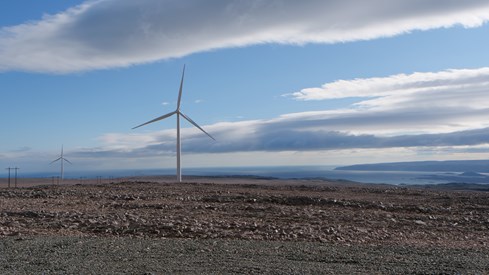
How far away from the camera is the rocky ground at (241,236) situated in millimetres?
13211

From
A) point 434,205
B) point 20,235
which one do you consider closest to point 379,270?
point 20,235

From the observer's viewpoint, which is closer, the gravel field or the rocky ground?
the gravel field

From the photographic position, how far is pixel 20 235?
17719mm

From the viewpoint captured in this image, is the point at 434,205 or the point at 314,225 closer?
the point at 314,225

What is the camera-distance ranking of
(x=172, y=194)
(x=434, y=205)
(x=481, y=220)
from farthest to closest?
(x=172, y=194)
(x=434, y=205)
(x=481, y=220)

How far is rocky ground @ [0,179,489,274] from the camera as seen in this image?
13.2 m

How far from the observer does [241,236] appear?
58.6 ft

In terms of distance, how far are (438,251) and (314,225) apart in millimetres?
5398

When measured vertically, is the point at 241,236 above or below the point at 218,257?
above

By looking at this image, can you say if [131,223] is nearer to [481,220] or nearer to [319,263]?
[319,263]

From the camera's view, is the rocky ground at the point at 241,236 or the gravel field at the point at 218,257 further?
the rocky ground at the point at 241,236

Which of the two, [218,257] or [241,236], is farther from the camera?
[241,236]

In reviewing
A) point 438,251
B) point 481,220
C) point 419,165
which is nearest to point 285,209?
point 481,220

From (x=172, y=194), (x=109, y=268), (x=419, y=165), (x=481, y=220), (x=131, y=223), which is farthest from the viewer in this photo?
(x=419, y=165)
